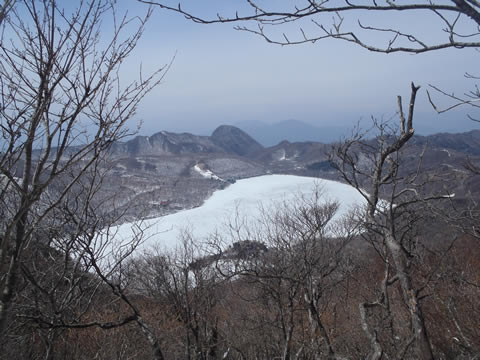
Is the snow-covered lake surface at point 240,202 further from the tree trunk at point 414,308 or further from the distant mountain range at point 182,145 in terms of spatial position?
the distant mountain range at point 182,145

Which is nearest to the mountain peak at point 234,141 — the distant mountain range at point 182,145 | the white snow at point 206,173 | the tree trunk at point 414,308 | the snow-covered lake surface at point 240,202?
the distant mountain range at point 182,145

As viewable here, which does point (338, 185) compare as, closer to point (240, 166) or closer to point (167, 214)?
point (167, 214)

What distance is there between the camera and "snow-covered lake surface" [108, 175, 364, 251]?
25.7 m

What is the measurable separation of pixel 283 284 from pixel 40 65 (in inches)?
301

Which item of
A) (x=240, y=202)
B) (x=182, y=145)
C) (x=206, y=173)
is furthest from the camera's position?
(x=182, y=145)

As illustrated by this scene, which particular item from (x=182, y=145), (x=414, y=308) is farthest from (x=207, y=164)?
(x=414, y=308)

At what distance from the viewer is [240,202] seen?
36375 mm

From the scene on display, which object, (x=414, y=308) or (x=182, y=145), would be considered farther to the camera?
(x=182, y=145)

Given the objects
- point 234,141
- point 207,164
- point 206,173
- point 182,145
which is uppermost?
point 234,141

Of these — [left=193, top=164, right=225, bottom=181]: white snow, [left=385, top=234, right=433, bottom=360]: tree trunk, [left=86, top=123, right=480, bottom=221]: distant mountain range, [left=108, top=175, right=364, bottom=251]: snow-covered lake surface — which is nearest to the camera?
[left=385, top=234, right=433, bottom=360]: tree trunk

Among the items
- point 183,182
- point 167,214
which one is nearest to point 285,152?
point 183,182

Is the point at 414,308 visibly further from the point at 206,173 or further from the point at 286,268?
the point at 206,173

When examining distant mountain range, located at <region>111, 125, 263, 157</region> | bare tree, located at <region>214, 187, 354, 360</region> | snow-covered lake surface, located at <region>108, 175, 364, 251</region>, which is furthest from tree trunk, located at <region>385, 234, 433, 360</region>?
distant mountain range, located at <region>111, 125, 263, 157</region>

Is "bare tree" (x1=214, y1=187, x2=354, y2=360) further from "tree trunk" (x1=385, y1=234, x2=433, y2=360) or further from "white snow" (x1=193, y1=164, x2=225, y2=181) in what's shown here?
"white snow" (x1=193, y1=164, x2=225, y2=181)
